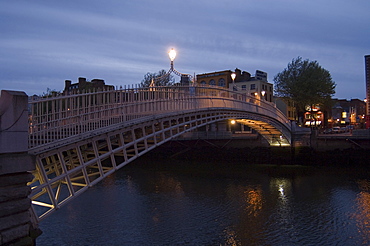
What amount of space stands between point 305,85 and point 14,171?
49.0 metres

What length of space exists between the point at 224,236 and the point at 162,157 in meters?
29.3

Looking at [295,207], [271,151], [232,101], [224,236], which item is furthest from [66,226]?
[271,151]

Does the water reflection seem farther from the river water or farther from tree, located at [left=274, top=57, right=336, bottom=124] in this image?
tree, located at [left=274, top=57, right=336, bottom=124]

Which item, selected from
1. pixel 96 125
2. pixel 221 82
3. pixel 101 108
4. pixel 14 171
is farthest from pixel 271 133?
pixel 14 171

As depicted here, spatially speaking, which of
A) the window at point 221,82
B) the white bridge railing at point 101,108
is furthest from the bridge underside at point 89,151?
the window at point 221,82

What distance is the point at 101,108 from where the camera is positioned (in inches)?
510

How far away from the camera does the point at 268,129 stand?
3553 cm

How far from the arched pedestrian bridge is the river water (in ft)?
7.29

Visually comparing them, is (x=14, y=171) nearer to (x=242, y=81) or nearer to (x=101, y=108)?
(x=101, y=108)

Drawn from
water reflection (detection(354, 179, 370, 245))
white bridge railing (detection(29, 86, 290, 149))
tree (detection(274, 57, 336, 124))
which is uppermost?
tree (detection(274, 57, 336, 124))

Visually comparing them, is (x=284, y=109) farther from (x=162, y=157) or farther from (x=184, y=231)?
(x=184, y=231)

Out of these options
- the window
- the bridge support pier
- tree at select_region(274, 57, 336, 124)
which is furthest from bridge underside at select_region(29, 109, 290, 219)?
the window

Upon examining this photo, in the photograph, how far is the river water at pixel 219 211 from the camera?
1415 centimetres

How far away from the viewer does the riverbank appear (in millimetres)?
34344
